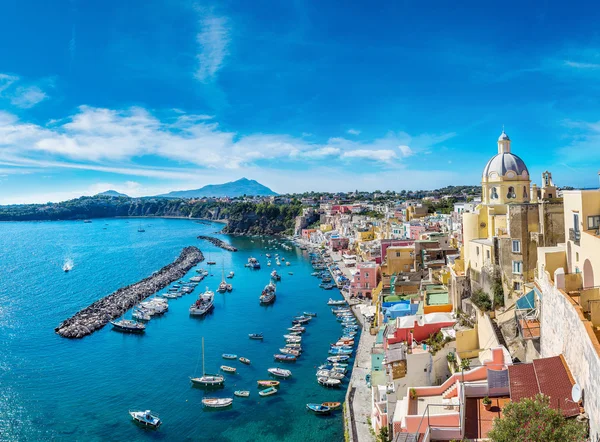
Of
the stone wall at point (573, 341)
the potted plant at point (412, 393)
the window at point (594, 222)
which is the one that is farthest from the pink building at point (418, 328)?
the window at point (594, 222)

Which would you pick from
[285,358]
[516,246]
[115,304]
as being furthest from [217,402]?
[115,304]

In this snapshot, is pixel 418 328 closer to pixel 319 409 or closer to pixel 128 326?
pixel 319 409

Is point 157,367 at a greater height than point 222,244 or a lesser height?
lesser

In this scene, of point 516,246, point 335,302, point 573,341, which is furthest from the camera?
point 335,302

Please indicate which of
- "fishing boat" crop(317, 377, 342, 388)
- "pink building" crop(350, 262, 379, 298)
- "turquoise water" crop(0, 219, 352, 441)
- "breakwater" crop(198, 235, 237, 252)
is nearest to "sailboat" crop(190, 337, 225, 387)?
"turquoise water" crop(0, 219, 352, 441)

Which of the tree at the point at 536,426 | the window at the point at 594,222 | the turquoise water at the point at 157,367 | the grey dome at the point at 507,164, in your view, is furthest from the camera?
the grey dome at the point at 507,164

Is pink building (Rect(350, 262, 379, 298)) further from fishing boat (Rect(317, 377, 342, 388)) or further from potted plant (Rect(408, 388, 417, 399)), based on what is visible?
potted plant (Rect(408, 388, 417, 399))

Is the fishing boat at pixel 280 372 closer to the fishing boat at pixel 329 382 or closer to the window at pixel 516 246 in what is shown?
the fishing boat at pixel 329 382
